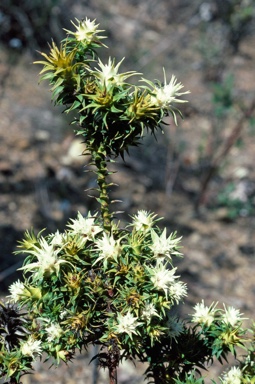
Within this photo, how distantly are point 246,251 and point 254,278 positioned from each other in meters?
0.39

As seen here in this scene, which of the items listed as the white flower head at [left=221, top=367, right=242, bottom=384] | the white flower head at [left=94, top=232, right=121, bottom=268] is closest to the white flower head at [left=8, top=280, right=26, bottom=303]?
the white flower head at [left=94, top=232, right=121, bottom=268]

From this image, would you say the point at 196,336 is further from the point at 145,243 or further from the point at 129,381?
the point at 129,381

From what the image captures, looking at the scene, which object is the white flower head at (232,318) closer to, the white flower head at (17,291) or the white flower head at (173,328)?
the white flower head at (173,328)

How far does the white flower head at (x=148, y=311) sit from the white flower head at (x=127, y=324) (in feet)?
0.11

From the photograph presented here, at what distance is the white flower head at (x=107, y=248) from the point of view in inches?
57.5

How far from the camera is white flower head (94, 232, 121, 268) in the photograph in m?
1.46

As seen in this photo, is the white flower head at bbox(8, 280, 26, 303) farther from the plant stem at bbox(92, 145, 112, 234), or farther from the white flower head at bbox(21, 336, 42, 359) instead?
the plant stem at bbox(92, 145, 112, 234)

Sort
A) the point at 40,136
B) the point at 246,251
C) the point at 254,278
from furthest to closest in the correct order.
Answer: the point at 40,136
the point at 246,251
the point at 254,278

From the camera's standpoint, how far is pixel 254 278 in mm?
5113

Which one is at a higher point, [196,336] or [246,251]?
[246,251]

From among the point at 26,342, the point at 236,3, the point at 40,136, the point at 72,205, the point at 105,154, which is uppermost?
the point at 236,3

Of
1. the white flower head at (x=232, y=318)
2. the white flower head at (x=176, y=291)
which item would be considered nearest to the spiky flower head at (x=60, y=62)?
the white flower head at (x=176, y=291)

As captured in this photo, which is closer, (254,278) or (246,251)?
(254,278)

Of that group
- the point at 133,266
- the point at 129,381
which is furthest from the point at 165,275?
the point at 129,381
